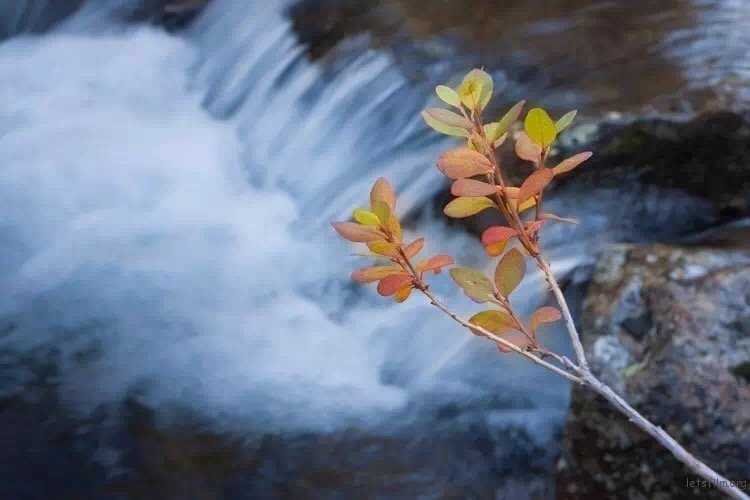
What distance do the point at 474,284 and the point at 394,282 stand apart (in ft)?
0.32

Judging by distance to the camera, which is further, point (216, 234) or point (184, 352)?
point (216, 234)

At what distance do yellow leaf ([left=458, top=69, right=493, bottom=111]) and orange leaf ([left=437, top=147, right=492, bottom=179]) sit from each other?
0.06 meters

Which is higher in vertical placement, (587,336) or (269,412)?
(587,336)

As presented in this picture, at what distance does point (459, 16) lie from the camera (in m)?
4.24

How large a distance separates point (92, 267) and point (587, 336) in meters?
2.21

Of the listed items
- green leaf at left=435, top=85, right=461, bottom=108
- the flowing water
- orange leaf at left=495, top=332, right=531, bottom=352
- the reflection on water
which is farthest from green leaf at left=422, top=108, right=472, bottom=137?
the reflection on water

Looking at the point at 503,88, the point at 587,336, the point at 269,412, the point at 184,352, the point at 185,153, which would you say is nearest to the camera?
the point at 587,336

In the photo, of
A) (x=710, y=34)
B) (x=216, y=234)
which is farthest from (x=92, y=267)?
(x=710, y=34)

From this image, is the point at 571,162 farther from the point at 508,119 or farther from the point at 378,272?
the point at 378,272

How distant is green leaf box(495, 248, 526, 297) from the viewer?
109 cm

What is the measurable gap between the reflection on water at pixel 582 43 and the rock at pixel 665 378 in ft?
3.36

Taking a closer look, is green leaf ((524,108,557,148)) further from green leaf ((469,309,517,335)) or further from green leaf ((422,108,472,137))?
green leaf ((469,309,517,335))

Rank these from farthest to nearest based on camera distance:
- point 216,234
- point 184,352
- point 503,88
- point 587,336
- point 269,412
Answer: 1. point 216,234
2. point 503,88
3. point 184,352
4. point 269,412
5. point 587,336

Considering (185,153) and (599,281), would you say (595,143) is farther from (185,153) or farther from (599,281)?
(185,153)
